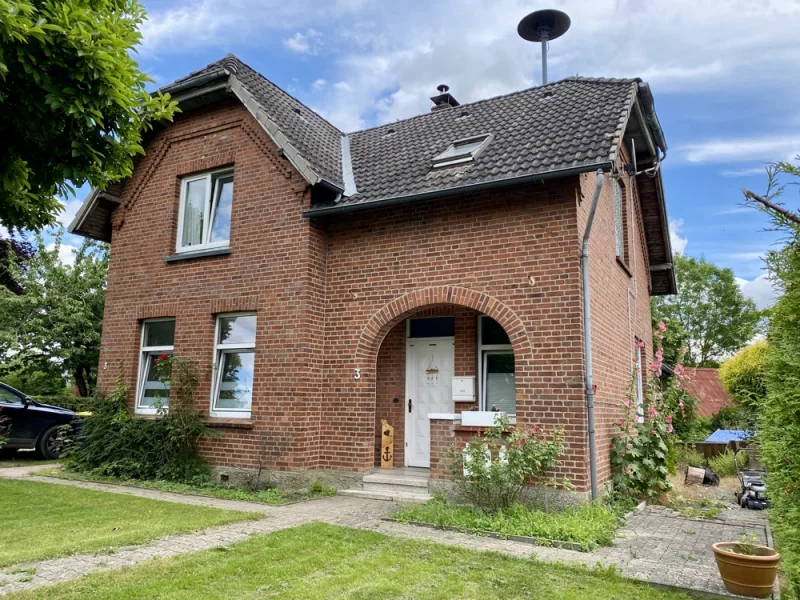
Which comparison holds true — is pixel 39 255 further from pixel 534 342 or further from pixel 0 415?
pixel 534 342

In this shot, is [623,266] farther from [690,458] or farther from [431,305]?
[690,458]

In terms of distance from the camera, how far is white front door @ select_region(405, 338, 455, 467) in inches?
397

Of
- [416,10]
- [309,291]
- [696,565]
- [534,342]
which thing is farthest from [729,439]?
[416,10]

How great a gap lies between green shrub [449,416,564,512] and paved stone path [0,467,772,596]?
769mm

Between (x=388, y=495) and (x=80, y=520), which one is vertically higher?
(x=388, y=495)

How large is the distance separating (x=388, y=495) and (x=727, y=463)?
8727 mm

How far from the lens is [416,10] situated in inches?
393

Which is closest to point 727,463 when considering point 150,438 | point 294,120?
point 294,120

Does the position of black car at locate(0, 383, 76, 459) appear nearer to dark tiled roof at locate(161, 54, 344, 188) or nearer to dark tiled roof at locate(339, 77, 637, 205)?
dark tiled roof at locate(161, 54, 344, 188)

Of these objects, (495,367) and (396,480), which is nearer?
(396,480)

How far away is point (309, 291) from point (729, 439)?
11.6 m

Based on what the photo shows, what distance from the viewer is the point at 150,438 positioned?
10141 millimetres

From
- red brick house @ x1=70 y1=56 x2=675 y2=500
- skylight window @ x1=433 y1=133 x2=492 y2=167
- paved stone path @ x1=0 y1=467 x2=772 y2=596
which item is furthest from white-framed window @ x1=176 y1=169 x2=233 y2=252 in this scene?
paved stone path @ x1=0 y1=467 x2=772 y2=596

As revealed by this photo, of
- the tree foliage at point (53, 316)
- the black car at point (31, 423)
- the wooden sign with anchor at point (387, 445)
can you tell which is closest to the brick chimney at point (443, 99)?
the wooden sign with anchor at point (387, 445)
